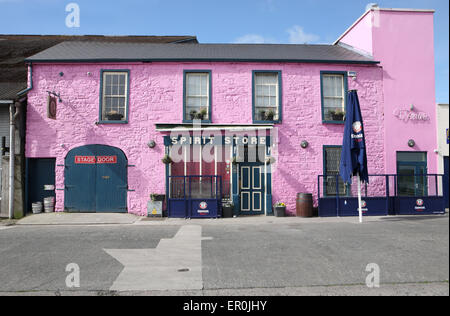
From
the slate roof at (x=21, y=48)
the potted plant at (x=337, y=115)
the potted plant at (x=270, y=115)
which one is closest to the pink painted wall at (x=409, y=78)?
the potted plant at (x=337, y=115)

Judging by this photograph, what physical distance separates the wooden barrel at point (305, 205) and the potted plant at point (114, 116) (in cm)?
840

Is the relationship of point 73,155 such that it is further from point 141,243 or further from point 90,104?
point 141,243

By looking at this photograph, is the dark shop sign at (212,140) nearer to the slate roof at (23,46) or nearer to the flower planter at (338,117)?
the flower planter at (338,117)

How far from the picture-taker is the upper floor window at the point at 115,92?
41.7 ft

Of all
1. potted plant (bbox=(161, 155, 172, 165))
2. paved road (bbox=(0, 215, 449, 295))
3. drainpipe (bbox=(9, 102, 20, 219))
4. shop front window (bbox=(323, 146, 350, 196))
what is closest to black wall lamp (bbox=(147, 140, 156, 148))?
potted plant (bbox=(161, 155, 172, 165))

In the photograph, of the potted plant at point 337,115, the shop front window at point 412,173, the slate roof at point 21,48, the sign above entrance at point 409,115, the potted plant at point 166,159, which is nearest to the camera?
the potted plant at point 166,159

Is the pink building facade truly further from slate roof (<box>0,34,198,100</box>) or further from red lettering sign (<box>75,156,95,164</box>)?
slate roof (<box>0,34,198,100</box>)

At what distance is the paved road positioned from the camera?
13.7 feet

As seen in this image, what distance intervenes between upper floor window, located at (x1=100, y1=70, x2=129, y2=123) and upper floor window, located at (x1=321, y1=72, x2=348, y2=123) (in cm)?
883

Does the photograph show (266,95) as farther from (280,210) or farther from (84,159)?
(84,159)

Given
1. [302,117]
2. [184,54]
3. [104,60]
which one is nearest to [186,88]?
[184,54]

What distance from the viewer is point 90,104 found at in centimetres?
1259
